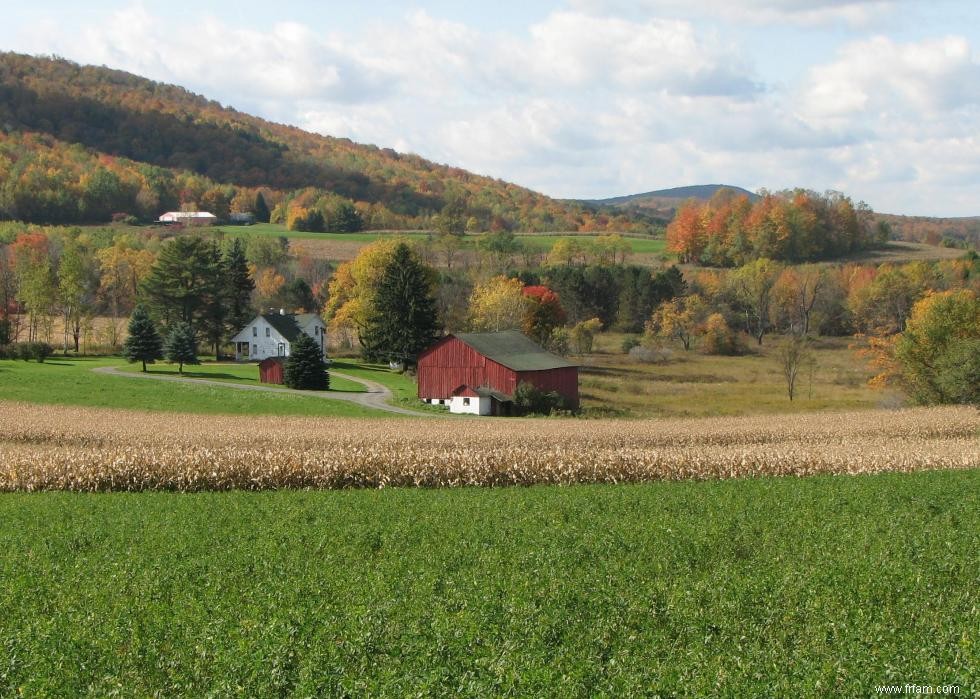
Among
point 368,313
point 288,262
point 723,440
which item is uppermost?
point 288,262

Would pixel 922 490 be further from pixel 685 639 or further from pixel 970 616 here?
pixel 685 639

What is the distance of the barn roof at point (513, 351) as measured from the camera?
58.2 metres

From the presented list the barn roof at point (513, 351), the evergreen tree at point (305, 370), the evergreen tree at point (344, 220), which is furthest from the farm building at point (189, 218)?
the barn roof at point (513, 351)

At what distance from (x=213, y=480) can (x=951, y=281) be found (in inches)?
4138

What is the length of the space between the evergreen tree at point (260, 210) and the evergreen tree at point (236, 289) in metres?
89.6

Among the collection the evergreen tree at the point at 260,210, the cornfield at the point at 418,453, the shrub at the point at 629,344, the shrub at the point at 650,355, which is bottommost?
the cornfield at the point at 418,453

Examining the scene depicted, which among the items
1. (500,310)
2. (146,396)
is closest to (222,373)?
(146,396)

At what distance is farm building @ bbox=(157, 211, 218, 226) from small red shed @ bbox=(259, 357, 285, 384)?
320ft

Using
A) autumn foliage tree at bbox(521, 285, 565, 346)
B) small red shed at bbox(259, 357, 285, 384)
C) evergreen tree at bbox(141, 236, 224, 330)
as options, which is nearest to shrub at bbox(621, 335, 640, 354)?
autumn foliage tree at bbox(521, 285, 565, 346)

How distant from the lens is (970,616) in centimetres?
1168

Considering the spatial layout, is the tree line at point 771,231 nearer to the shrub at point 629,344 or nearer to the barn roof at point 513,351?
the shrub at point 629,344

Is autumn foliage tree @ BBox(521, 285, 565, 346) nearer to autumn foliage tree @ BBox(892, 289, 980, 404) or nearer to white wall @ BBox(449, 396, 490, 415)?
white wall @ BBox(449, 396, 490, 415)

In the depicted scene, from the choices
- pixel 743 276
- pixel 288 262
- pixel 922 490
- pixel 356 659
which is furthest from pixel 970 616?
pixel 288 262

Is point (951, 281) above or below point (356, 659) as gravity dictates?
above
